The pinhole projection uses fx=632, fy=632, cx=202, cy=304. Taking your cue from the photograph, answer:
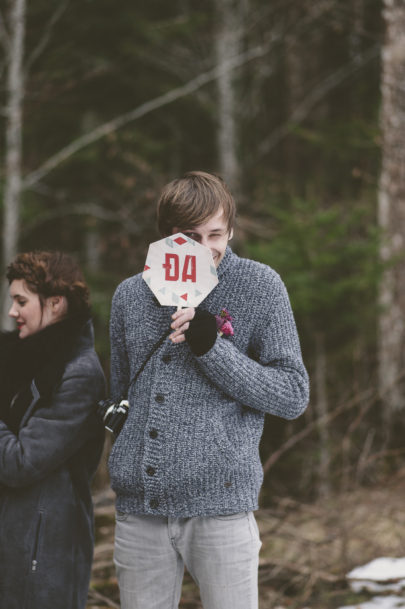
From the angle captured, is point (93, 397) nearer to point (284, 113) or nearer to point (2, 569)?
point (2, 569)

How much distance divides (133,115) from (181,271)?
7.99m

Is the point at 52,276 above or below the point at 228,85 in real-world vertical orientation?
below

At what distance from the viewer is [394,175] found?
8258 mm

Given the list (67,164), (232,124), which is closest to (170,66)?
(232,124)

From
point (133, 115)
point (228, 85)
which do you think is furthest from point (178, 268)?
point (228, 85)

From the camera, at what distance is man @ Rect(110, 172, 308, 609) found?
1935 millimetres

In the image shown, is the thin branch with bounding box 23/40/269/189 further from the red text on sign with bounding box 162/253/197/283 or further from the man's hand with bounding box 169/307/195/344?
the man's hand with bounding box 169/307/195/344

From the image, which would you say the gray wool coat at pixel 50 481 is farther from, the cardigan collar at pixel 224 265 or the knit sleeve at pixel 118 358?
the cardigan collar at pixel 224 265

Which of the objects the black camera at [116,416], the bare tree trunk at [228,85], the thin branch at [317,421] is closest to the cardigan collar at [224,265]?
the black camera at [116,416]

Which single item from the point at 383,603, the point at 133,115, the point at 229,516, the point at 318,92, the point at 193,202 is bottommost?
the point at 383,603

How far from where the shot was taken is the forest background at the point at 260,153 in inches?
237

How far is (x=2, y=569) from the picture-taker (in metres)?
2.16

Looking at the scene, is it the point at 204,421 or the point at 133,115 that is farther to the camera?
the point at 133,115

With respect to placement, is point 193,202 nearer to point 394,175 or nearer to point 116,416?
point 116,416
